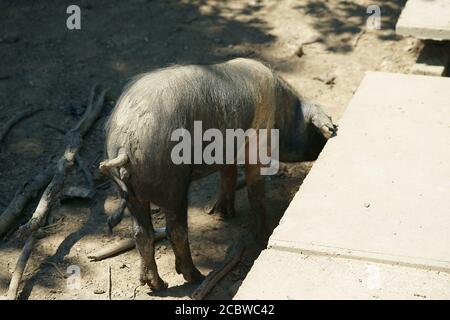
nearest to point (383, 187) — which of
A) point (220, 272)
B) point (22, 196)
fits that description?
point (220, 272)

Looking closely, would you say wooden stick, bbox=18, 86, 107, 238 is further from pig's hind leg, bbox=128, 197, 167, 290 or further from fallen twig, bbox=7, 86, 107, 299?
pig's hind leg, bbox=128, 197, 167, 290

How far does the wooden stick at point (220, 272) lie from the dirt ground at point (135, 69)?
0.08m

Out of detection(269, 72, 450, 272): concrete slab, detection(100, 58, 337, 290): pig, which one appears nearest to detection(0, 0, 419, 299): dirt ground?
detection(100, 58, 337, 290): pig

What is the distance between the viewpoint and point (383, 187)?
461 centimetres

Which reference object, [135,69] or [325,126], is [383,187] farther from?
[135,69]

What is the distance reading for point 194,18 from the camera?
27.9ft

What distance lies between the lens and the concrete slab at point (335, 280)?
3.78m

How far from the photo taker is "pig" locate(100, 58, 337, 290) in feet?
14.3

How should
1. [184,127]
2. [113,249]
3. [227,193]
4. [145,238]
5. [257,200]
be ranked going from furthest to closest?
1. [227,193]
2. [257,200]
3. [113,249]
4. [145,238]
5. [184,127]

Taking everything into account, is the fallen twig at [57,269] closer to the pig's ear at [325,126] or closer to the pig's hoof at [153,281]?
the pig's hoof at [153,281]

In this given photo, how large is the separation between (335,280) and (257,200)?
1.64 m

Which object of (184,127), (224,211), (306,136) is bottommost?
(224,211)

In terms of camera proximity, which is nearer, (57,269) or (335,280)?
(335,280)

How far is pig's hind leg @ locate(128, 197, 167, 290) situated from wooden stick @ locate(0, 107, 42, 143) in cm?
226
